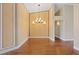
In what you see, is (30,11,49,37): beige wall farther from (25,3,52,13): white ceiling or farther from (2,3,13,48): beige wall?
(2,3,13,48): beige wall

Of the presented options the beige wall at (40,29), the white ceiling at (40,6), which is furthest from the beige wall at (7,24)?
the beige wall at (40,29)

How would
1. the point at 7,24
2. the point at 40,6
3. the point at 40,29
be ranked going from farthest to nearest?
the point at 40,29 < the point at 40,6 < the point at 7,24

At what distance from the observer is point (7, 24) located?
4.81 metres

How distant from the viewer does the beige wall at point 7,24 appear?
460 cm

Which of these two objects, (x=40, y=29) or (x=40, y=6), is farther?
(x=40, y=29)

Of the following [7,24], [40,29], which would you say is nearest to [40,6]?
[40,29]

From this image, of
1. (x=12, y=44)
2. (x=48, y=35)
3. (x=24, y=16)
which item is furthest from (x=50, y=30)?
(x=24, y=16)

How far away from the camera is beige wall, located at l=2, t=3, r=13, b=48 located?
4.60 m

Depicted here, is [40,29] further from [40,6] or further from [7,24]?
[7,24]

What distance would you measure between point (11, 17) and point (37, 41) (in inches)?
59.3
